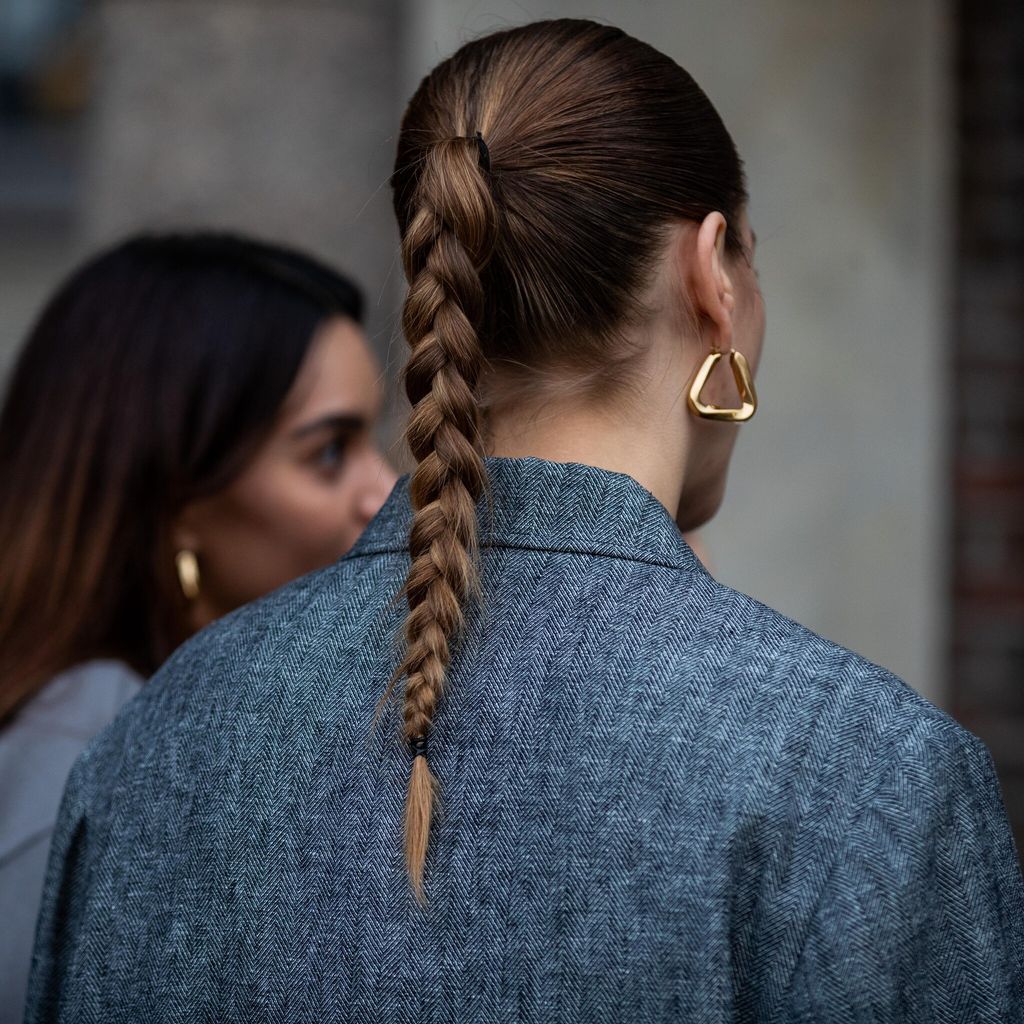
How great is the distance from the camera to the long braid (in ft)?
3.37

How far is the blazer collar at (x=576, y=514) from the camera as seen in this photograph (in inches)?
41.8

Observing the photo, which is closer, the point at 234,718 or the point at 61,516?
the point at 234,718

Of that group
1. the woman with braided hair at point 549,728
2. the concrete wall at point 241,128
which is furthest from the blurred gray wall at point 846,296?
the woman with braided hair at point 549,728

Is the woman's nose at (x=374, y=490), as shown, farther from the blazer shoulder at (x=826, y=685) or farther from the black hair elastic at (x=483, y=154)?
the blazer shoulder at (x=826, y=685)

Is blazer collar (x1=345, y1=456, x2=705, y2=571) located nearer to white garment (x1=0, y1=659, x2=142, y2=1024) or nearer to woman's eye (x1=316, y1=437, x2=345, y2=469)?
white garment (x1=0, y1=659, x2=142, y2=1024)

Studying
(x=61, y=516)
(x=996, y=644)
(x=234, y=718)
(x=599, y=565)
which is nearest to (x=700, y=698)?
(x=599, y=565)

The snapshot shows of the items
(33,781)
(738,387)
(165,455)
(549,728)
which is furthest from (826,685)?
(165,455)

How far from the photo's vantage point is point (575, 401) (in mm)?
1101

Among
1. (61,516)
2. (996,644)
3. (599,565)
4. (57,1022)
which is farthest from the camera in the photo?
(996,644)

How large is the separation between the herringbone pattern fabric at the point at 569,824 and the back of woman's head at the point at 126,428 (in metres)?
0.87


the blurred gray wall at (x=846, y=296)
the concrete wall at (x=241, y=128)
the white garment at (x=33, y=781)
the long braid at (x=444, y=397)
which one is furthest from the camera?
the concrete wall at (x=241, y=128)

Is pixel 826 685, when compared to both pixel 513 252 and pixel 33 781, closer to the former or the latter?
pixel 513 252

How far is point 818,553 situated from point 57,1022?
86.7 inches

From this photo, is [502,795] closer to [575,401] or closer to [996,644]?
[575,401]
